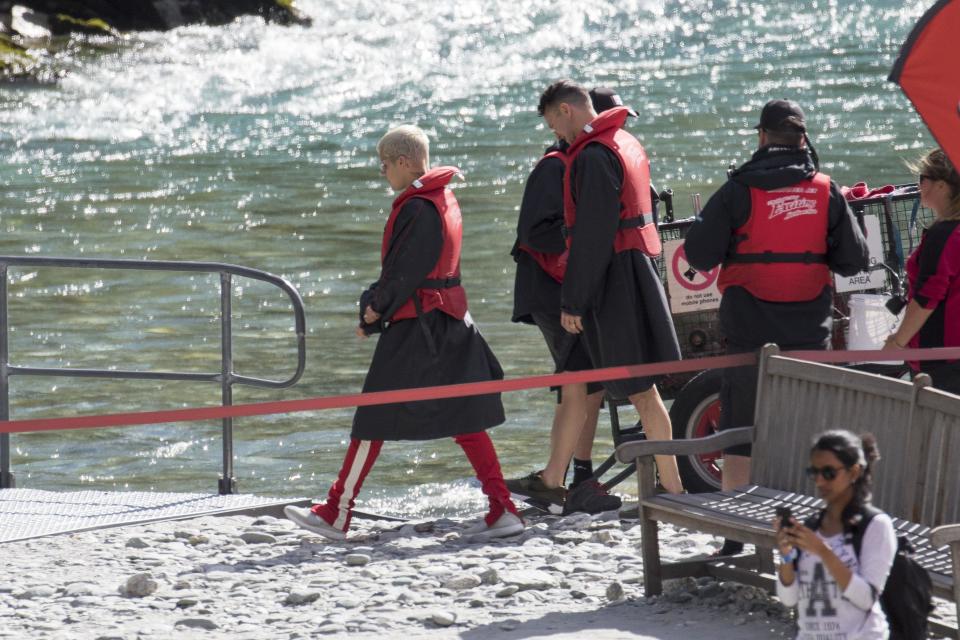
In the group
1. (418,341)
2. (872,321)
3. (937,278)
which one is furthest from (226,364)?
(937,278)

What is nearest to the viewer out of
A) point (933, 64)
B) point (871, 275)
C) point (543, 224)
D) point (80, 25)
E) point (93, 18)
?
point (933, 64)

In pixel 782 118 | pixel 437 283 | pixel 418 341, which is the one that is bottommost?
pixel 418 341

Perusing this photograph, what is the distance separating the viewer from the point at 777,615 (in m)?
5.32

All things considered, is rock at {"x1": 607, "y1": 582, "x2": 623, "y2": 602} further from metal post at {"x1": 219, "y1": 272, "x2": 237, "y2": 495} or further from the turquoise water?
the turquoise water

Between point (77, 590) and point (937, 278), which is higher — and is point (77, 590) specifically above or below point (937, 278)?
below

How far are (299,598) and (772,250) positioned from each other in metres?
1.98

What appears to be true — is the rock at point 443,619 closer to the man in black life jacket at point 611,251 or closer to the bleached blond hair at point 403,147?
the man in black life jacket at point 611,251

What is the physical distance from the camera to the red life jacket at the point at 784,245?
6070mm

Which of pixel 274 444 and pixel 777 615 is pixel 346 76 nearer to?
pixel 274 444

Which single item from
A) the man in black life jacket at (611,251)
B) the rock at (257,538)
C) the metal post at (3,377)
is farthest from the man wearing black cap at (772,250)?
the metal post at (3,377)

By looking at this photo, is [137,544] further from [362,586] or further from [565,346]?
[565,346]

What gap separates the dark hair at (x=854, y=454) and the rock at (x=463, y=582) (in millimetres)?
2092

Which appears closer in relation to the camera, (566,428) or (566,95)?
(566,95)

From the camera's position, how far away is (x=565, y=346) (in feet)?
22.9
